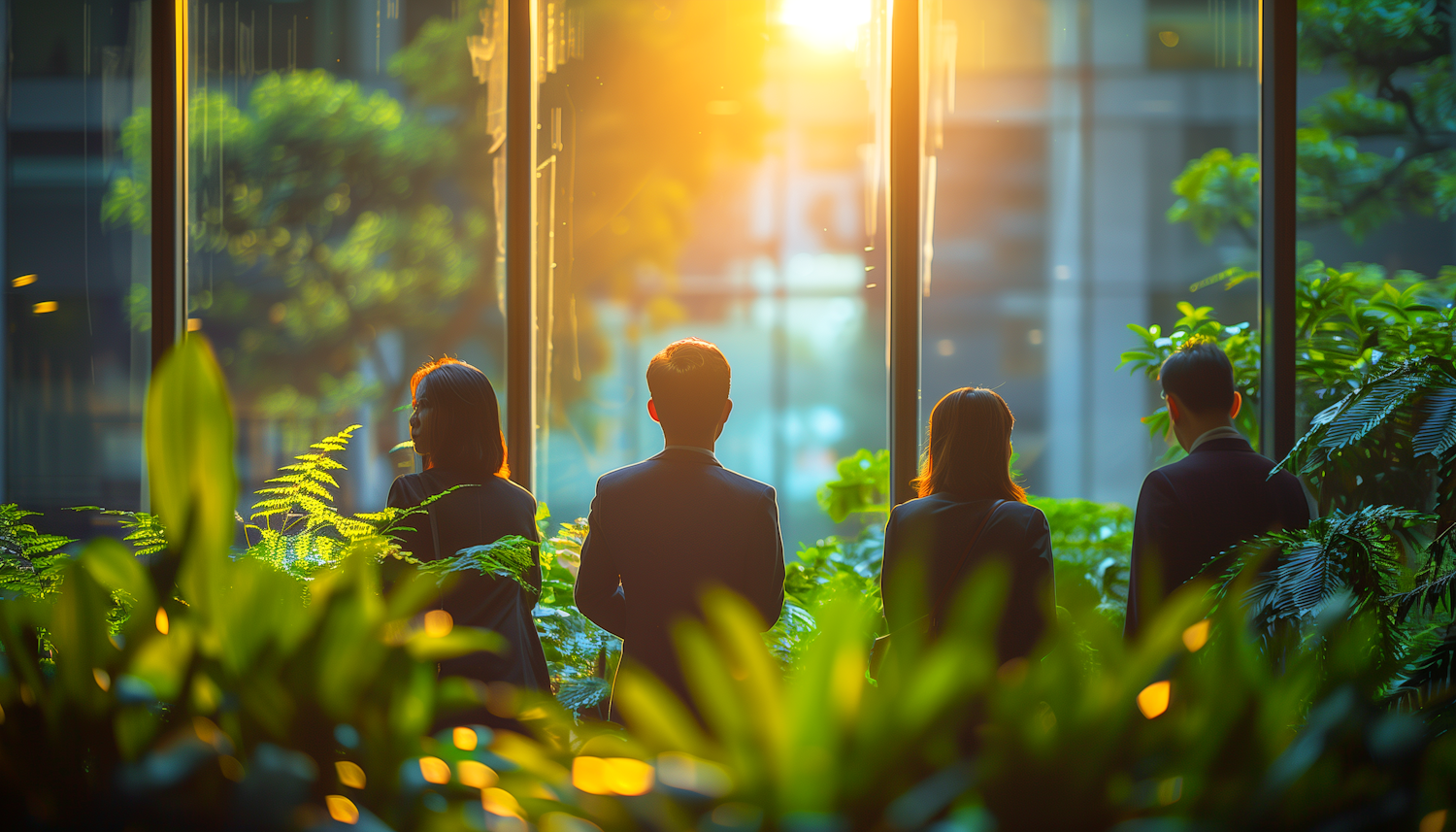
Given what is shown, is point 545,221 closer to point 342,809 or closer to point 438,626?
point 438,626

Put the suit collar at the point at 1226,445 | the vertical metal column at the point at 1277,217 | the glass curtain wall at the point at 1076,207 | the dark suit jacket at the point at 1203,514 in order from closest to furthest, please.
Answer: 1. the dark suit jacket at the point at 1203,514
2. the suit collar at the point at 1226,445
3. the vertical metal column at the point at 1277,217
4. the glass curtain wall at the point at 1076,207

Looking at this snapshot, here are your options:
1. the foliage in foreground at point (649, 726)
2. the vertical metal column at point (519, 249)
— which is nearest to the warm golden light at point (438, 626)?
the foliage in foreground at point (649, 726)

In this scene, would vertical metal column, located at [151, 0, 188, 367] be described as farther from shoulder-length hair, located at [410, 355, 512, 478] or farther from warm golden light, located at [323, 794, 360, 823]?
warm golden light, located at [323, 794, 360, 823]

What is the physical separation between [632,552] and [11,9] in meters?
4.30

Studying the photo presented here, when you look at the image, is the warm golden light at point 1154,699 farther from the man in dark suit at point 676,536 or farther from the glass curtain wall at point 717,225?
the glass curtain wall at point 717,225

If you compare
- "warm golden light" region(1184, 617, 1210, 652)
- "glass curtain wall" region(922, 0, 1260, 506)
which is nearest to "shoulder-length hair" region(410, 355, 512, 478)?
"warm golden light" region(1184, 617, 1210, 652)

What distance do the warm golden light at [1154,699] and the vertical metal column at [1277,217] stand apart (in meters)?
3.40

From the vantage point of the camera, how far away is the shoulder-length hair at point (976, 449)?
2.38 m

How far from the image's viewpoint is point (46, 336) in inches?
161

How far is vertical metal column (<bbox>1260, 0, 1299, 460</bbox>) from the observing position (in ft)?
12.0

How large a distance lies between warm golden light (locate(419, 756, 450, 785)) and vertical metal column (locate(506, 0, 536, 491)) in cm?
310

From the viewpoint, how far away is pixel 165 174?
3869 mm

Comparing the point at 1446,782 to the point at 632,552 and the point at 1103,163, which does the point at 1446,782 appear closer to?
the point at 632,552

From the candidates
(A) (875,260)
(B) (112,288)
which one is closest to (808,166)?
(A) (875,260)
